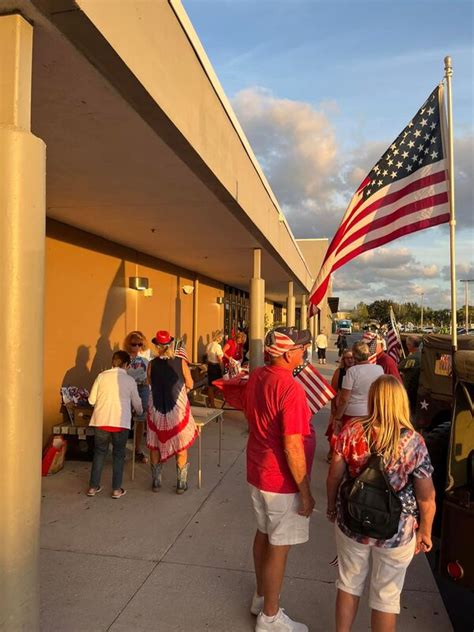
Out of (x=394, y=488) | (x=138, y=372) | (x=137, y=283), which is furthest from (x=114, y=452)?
(x=137, y=283)

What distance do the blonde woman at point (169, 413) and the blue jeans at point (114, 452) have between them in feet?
1.10

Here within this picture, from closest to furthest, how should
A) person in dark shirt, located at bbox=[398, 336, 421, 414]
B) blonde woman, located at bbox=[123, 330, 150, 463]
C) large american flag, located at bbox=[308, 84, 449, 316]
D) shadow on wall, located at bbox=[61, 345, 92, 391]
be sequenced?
large american flag, located at bbox=[308, 84, 449, 316] → blonde woman, located at bbox=[123, 330, 150, 463] → person in dark shirt, located at bbox=[398, 336, 421, 414] → shadow on wall, located at bbox=[61, 345, 92, 391]

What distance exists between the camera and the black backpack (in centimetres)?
240

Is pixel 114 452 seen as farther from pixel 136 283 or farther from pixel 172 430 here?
pixel 136 283

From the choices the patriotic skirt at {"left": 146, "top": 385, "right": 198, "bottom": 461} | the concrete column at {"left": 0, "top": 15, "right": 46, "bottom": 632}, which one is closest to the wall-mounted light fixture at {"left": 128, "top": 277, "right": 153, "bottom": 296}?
the patriotic skirt at {"left": 146, "top": 385, "right": 198, "bottom": 461}

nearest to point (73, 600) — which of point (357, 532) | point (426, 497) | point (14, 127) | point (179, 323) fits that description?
point (357, 532)

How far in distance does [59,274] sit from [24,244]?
5.38m

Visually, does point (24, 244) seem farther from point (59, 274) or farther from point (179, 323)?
point (179, 323)

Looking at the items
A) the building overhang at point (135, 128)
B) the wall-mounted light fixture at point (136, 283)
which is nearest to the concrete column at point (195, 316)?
the wall-mounted light fixture at point (136, 283)

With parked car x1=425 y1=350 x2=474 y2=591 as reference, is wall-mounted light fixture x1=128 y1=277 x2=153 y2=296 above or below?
above

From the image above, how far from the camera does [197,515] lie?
186 inches

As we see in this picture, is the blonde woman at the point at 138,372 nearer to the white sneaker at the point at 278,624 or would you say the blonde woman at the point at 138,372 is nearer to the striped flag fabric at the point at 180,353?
the striped flag fabric at the point at 180,353

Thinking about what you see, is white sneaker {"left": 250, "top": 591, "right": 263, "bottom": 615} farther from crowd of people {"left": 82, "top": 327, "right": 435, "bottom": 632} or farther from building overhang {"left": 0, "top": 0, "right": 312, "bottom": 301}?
building overhang {"left": 0, "top": 0, "right": 312, "bottom": 301}

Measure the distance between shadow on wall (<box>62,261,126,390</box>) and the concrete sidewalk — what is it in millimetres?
2627
